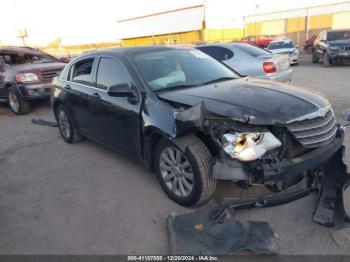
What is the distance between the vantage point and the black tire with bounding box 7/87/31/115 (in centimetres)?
893

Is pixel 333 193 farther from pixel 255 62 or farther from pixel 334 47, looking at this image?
pixel 334 47

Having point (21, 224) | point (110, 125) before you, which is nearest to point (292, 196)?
point (110, 125)

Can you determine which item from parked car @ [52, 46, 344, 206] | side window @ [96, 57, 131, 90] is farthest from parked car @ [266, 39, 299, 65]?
side window @ [96, 57, 131, 90]

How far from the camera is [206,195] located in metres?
3.29

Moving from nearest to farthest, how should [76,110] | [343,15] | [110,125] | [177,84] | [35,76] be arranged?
1. [177,84]
2. [110,125]
3. [76,110]
4. [35,76]
5. [343,15]

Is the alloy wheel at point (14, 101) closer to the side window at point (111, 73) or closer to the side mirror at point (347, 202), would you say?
the side window at point (111, 73)

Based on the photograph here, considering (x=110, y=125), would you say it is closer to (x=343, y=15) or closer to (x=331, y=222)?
(x=331, y=222)

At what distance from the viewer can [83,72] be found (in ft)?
16.6

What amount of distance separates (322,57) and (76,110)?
14235 millimetres

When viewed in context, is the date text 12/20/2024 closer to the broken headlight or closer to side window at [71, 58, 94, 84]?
the broken headlight

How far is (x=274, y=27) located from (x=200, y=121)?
39.0 m

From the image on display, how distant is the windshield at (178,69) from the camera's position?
12.8 feet

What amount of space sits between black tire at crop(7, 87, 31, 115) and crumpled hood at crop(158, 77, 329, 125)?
6.79 meters

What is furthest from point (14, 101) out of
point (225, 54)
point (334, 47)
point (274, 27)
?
point (274, 27)
